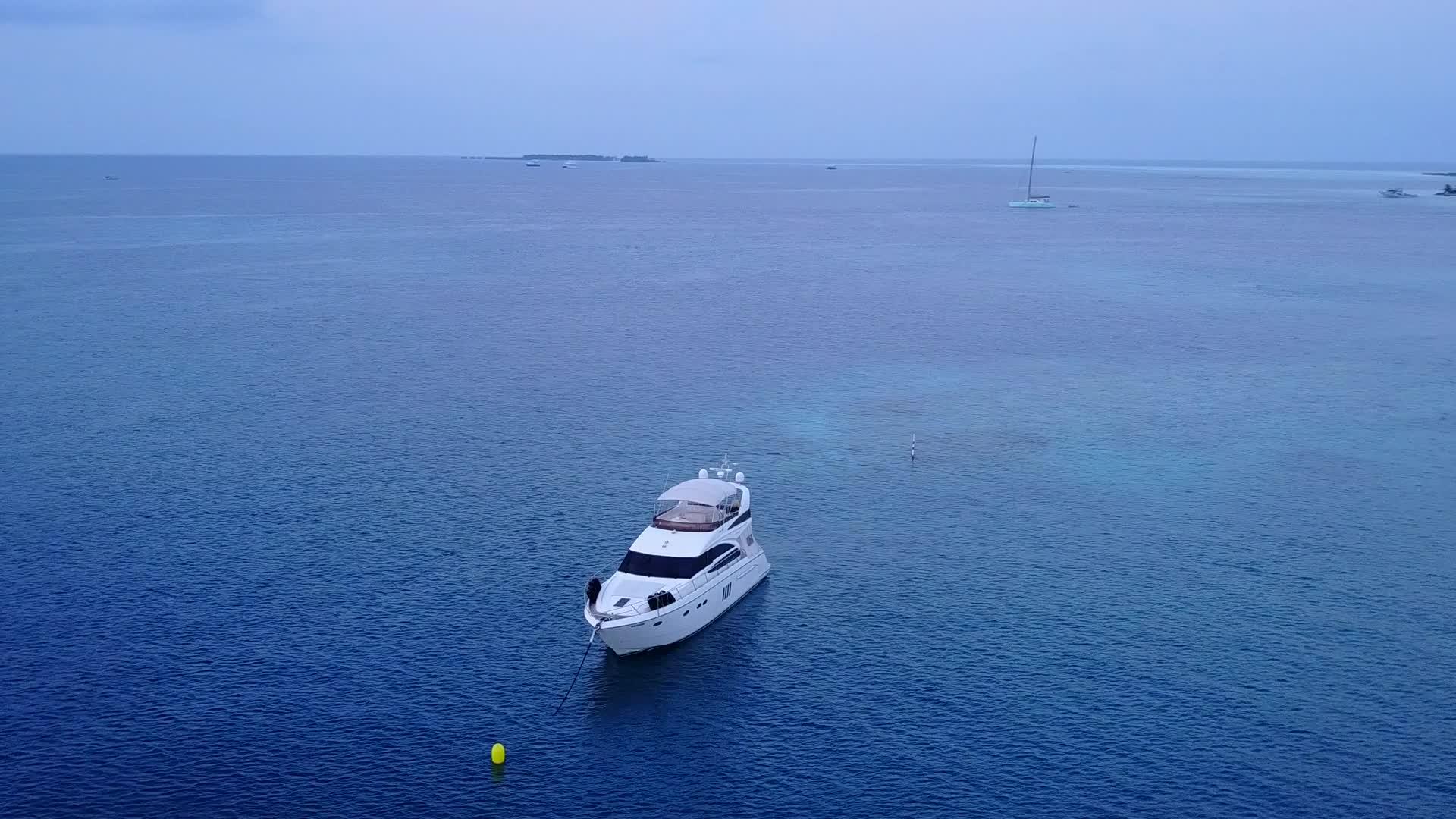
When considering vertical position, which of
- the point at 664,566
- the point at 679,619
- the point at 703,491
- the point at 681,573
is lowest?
the point at 679,619

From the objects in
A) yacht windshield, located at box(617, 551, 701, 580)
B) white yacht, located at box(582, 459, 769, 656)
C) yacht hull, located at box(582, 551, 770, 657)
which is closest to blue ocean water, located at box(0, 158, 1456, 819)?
yacht hull, located at box(582, 551, 770, 657)

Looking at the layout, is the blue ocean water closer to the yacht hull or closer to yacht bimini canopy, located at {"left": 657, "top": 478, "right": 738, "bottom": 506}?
the yacht hull

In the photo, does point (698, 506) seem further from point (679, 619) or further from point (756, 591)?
point (679, 619)

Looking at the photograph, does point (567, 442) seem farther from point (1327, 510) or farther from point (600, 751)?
point (1327, 510)

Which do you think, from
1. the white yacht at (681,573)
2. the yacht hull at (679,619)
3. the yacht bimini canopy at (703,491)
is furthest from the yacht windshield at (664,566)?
the yacht bimini canopy at (703,491)

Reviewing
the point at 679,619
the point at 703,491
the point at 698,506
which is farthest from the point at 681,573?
the point at 703,491

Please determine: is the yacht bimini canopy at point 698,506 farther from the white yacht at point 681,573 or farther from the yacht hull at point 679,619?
the yacht hull at point 679,619
